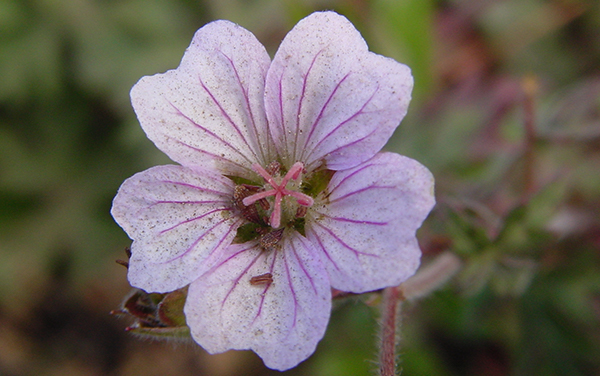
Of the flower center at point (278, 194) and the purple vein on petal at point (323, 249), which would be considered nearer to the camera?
the purple vein on petal at point (323, 249)

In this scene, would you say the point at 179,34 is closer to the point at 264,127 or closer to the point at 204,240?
the point at 264,127

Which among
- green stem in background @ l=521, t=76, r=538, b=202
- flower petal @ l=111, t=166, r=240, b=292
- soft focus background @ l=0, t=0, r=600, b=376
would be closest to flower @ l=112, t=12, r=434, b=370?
flower petal @ l=111, t=166, r=240, b=292

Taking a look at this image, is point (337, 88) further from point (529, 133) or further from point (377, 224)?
point (529, 133)

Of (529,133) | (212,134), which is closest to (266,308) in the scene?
(212,134)

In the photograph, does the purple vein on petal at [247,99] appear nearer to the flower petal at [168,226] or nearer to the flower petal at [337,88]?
the flower petal at [337,88]

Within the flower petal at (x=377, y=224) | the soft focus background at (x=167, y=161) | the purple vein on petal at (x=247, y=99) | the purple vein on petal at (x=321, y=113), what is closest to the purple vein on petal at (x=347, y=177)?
the flower petal at (x=377, y=224)

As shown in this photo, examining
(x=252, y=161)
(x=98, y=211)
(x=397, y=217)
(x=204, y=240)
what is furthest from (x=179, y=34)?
(x=397, y=217)

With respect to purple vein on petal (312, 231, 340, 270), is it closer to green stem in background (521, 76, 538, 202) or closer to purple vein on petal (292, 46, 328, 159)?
purple vein on petal (292, 46, 328, 159)
